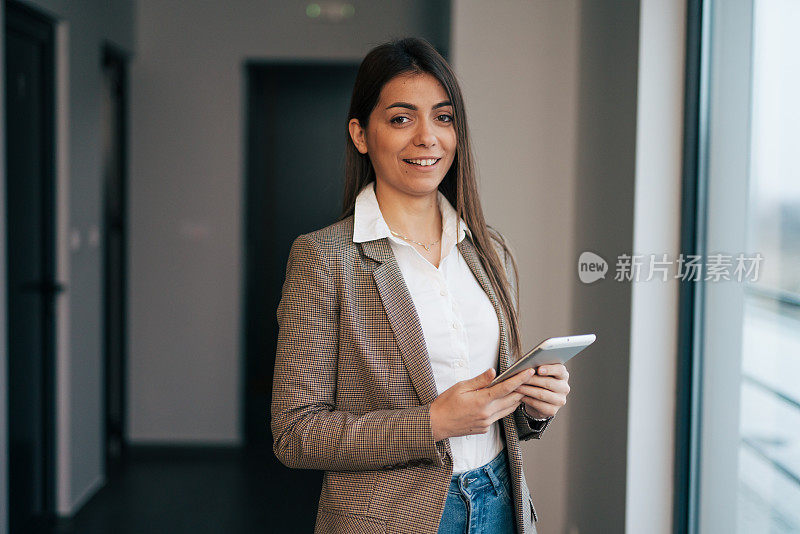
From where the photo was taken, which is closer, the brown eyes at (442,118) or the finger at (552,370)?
the finger at (552,370)

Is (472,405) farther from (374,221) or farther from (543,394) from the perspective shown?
(374,221)

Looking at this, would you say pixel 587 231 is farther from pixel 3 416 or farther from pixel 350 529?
pixel 3 416

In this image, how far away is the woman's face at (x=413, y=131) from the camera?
129 centimetres

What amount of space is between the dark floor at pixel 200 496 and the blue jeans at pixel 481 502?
7.71 feet

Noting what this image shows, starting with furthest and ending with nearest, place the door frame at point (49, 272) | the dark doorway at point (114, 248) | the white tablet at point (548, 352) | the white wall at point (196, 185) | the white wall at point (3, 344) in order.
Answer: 1. the white wall at point (196, 185)
2. the dark doorway at point (114, 248)
3. the door frame at point (49, 272)
4. the white wall at point (3, 344)
5. the white tablet at point (548, 352)

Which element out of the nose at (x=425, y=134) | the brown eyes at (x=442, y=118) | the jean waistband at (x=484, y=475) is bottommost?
the jean waistband at (x=484, y=475)

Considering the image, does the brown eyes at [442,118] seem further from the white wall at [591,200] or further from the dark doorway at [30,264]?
the dark doorway at [30,264]

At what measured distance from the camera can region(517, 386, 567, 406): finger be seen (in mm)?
1185

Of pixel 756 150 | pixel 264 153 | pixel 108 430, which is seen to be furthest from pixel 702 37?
pixel 108 430

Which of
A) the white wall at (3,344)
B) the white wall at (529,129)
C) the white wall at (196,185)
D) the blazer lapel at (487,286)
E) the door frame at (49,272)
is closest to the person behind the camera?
the blazer lapel at (487,286)

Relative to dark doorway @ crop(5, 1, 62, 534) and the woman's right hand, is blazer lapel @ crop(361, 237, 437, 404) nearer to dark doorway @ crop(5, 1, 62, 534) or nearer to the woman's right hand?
the woman's right hand

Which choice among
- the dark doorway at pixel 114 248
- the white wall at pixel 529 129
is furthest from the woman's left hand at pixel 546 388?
the dark doorway at pixel 114 248

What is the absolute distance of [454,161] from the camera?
4.60 feet

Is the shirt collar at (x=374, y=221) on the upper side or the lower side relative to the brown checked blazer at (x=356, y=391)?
upper
